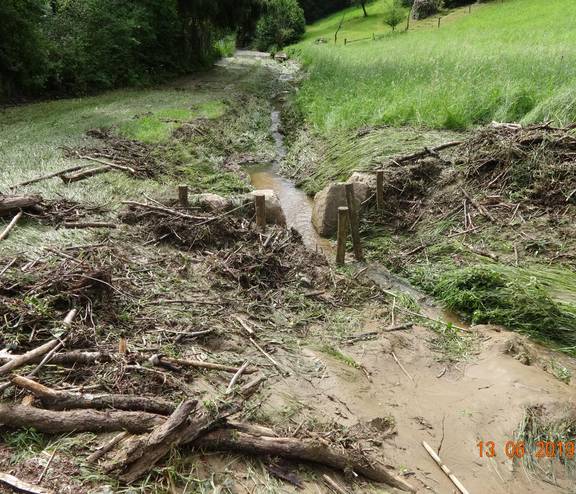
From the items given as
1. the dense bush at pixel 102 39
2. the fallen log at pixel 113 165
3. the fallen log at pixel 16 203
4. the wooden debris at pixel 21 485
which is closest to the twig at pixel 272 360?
the wooden debris at pixel 21 485

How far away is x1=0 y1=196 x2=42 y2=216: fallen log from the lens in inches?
270

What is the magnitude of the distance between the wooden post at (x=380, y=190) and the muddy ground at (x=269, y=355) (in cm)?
177

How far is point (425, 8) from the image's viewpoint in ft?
160

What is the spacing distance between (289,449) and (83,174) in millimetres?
7704

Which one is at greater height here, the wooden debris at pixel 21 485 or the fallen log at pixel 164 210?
the wooden debris at pixel 21 485

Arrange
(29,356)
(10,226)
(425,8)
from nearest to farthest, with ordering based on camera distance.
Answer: (29,356) < (10,226) < (425,8)

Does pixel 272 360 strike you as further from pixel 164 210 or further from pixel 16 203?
pixel 16 203

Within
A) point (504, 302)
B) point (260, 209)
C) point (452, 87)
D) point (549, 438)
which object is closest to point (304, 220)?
point (260, 209)

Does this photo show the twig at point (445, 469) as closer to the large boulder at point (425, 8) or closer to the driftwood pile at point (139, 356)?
the driftwood pile at point (139, 356)

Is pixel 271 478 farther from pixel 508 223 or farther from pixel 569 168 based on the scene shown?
pixel 569 168

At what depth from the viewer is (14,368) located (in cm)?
365

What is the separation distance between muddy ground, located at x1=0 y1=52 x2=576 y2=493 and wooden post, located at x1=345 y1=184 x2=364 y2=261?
54 cm
